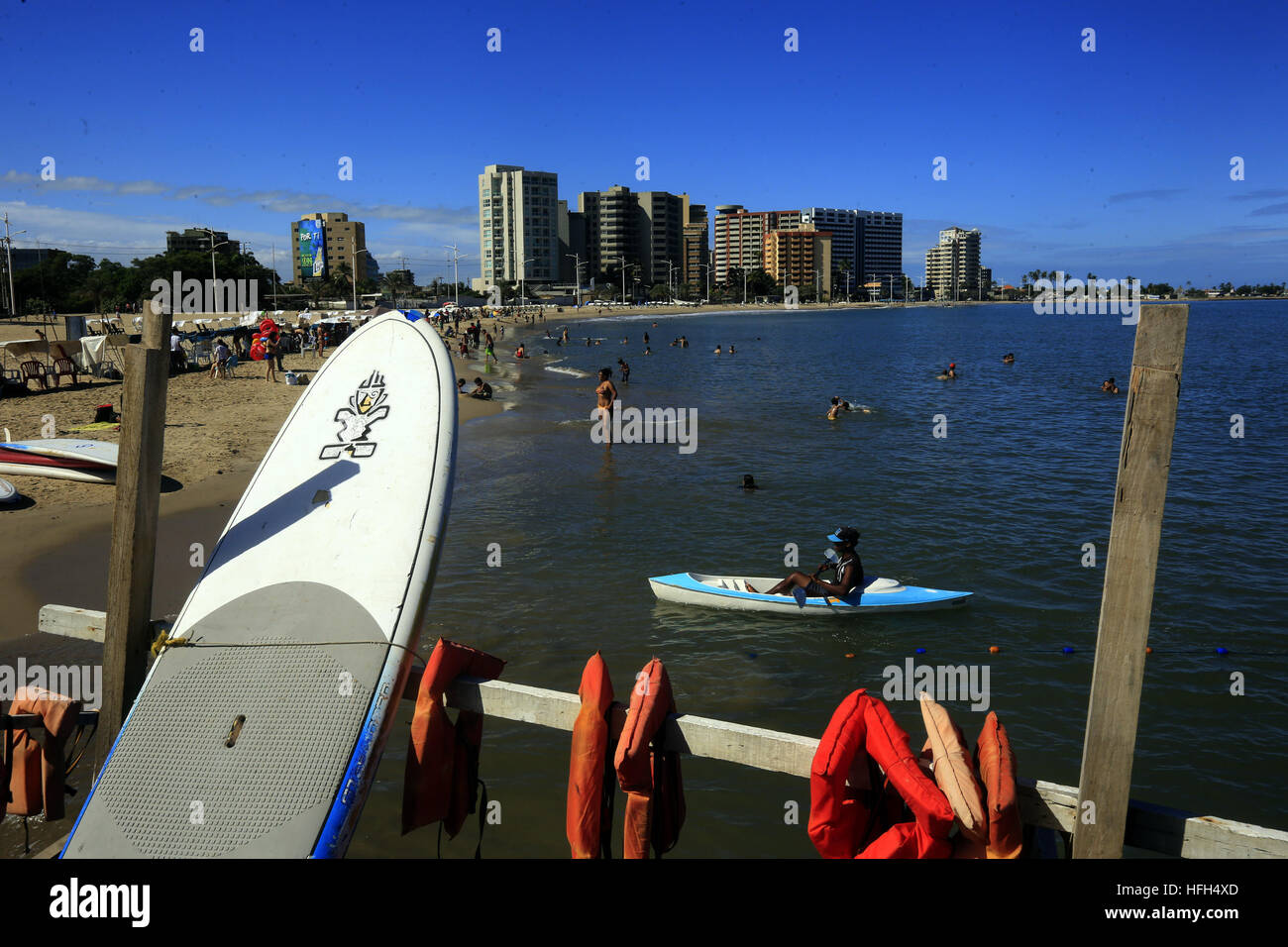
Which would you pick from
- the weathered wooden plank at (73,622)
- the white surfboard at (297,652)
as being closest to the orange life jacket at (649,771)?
the white surfboard at (297,652)

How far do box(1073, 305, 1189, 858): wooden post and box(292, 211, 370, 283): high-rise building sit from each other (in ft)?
510

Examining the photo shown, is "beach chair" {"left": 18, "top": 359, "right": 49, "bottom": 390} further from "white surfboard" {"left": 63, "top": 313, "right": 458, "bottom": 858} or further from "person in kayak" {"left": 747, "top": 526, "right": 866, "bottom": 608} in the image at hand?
"person in kayak" {"left": 747, "top": 526, "right": 866, "bottom": 608}

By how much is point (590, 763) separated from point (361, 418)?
349cm

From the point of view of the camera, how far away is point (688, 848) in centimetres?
658

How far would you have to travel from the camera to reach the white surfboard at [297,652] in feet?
12.6

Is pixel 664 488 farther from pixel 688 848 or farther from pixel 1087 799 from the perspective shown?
pixel 1087 799

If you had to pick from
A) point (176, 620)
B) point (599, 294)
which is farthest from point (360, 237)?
point (176, 620)

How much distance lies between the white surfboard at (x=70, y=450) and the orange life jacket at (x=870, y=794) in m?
14.8

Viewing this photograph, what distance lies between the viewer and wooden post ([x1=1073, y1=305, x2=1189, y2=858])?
3307 millimetres

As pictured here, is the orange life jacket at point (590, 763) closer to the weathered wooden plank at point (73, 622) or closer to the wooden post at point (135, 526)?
the wooden post at point (135, 526)

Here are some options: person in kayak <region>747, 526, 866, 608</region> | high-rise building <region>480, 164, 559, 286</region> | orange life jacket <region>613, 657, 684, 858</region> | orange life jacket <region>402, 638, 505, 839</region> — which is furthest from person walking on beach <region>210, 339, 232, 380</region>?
high-rise building <region>480, 164, 559, 286</region>

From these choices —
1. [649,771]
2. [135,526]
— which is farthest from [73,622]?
[649,771]

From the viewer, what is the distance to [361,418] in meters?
6.36
